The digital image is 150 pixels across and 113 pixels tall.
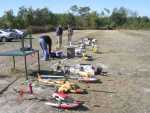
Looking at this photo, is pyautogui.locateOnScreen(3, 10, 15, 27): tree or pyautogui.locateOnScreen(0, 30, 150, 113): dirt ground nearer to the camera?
pyautogui.locateOnScreen(0, 30, 150, 113): dirt ground

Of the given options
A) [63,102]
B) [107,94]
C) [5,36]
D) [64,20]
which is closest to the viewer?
Result: [63,102]

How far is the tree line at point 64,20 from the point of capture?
82.3 m

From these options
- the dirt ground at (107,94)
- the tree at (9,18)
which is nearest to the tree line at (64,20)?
the tree at (9,18)

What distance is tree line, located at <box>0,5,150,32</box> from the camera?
270 feet

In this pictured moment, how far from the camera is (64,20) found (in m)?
124

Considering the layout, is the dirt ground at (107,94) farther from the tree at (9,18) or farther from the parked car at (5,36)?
the tree at (9,18)

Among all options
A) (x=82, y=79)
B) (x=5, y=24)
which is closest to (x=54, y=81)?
(x=82, y=79)

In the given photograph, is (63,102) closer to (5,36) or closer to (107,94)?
(107,94)

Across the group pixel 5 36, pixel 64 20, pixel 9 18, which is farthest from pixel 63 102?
pixel 64 20

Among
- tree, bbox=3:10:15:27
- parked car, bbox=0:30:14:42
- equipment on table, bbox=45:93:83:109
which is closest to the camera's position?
equipment on table, bbox=45:93:83:109

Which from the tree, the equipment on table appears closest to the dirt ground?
the equipment on table

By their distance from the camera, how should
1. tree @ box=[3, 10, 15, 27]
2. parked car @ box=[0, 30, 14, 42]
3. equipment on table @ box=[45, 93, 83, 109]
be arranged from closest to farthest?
1. equipment on table @ box=[45, 93, 83, 109]
2. parked car @ box=[0, 30, 14, 42]
3. tree @ box=[3, 10, 15, 27]

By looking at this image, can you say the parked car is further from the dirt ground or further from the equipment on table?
the equipment on table

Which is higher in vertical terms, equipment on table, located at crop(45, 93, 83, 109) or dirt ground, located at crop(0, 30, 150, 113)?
equipment on table, located at crop(45, 93, 83, 109)
